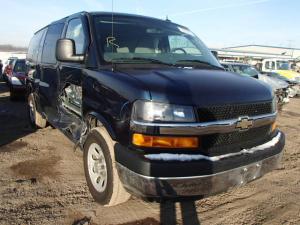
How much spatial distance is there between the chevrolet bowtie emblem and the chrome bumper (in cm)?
→ 38

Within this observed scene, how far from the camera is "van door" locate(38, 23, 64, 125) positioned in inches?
210

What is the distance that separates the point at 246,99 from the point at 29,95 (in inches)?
214

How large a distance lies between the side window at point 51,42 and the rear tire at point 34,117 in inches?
53.8

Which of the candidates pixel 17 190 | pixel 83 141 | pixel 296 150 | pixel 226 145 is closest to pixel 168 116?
pixel 226 145

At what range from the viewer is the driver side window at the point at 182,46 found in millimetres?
4602

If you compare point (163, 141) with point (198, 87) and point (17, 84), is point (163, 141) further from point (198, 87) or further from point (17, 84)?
point (17, 84)

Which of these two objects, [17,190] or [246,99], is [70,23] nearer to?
[17,190]

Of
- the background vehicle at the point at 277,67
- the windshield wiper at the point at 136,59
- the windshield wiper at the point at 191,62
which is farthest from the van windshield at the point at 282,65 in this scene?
the windshield wiper at the point at 136,59

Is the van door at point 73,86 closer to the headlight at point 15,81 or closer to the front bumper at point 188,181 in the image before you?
the front bumper at point 188,181

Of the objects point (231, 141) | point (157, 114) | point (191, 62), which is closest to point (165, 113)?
point (157, 114)

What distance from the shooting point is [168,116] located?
306cm

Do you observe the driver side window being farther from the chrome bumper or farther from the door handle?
the chrome bumper

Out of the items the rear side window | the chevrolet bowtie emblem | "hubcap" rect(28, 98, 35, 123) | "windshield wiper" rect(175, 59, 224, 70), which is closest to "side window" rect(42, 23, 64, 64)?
the rear side window

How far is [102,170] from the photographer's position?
3.79 meters
